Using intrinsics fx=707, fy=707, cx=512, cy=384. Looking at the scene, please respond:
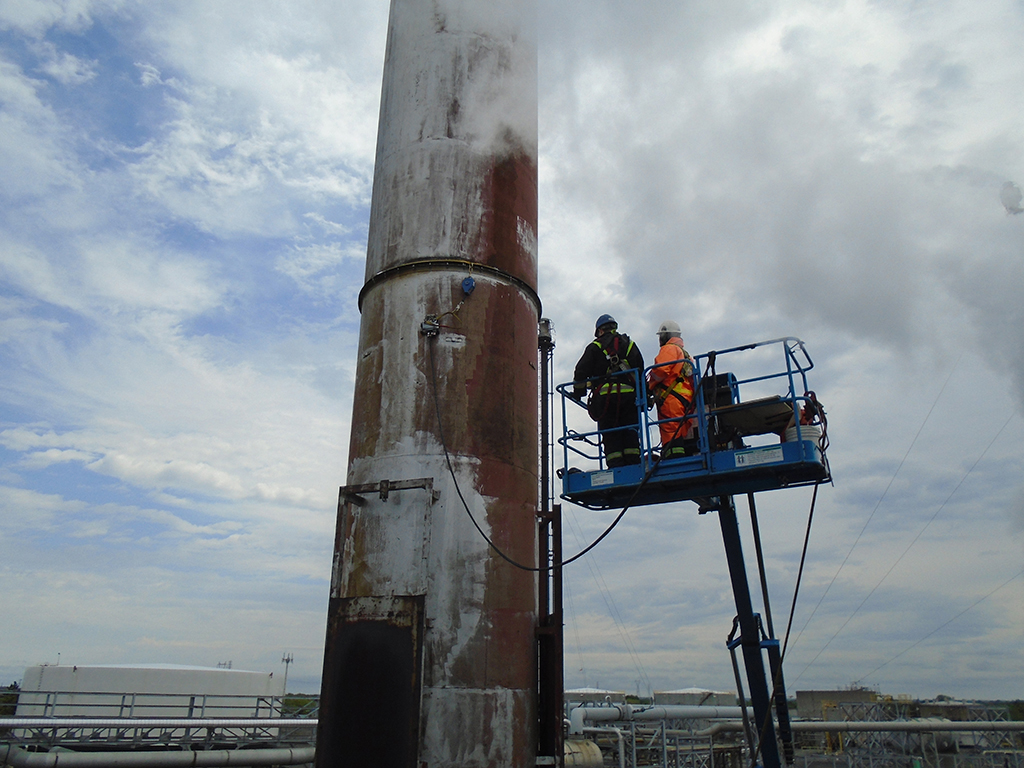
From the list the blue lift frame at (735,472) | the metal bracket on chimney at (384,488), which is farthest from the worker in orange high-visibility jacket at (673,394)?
the metal bracket on chimney at (384,488)

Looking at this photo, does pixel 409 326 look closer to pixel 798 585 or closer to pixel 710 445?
pixel 710 445

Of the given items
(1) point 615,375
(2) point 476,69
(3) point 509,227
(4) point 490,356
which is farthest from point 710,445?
(2) point 476,69

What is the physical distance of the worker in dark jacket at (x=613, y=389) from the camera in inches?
341

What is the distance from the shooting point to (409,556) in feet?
22.7

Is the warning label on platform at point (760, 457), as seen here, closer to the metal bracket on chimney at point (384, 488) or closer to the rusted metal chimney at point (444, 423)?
the rusted metal chimney at point (444, 423)

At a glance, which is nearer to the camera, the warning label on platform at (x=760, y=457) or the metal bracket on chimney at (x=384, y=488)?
the metal bracket on chimney at (x=384, y=488)

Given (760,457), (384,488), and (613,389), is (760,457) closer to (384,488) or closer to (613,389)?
(613,389)

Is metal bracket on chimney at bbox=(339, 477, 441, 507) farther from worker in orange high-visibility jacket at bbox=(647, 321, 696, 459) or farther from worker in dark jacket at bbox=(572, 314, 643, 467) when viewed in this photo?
worker in orange high-visibility jacket at bbox=(647, 321, 696, 459)

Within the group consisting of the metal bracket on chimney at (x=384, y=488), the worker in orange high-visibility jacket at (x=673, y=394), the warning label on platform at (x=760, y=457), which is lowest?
the metal bracket on chimney at (x=384, y=488)

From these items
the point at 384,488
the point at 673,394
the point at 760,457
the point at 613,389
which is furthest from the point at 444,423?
the point at 760,457

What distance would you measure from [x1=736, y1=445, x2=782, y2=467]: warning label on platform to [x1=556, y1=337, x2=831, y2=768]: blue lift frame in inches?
0.4

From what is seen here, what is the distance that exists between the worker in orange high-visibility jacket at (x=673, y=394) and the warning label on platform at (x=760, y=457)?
2.29 feet

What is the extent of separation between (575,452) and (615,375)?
1121mm

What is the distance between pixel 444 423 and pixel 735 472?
3218 mm
